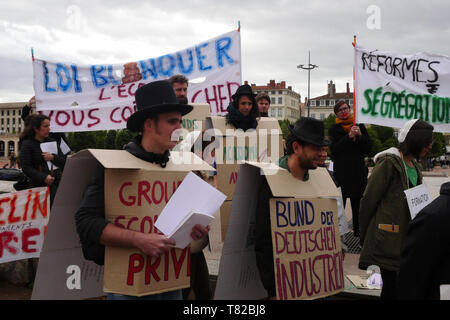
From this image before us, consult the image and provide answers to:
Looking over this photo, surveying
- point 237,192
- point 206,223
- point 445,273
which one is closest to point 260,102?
point 237,192

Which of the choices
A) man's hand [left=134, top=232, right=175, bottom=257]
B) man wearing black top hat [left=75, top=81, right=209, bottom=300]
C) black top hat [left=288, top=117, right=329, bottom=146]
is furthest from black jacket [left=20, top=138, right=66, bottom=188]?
black top hat [left=288, top=117, right=329, bottom=146]

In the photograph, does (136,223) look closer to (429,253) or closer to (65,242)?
(65,242)

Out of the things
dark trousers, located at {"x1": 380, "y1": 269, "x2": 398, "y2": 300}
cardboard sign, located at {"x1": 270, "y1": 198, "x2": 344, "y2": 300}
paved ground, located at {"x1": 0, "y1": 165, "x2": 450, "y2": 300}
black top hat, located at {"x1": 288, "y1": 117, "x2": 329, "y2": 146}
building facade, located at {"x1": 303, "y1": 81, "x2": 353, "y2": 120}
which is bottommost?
paved ground, located at {"x1": 0, "y1": 165, "x2": 450, "y2": 300}

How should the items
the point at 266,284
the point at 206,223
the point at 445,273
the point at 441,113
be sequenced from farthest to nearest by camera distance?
the point at 441,113
the point at 266,284
the point at 206,223
the point at 445,273

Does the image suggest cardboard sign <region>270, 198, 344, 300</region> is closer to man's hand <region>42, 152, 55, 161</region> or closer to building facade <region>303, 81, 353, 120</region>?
man's hand <region>42, 152, 55, 161</region>

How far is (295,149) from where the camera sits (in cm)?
270

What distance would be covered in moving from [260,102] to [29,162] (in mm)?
3001

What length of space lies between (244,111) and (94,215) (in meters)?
2.94

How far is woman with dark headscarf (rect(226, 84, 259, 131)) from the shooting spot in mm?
4812

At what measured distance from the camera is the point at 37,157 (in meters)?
4.93

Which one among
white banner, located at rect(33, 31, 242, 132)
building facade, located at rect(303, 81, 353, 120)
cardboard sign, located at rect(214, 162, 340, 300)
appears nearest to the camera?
cardboard sign, located at rect(214, 162, 340, 300)

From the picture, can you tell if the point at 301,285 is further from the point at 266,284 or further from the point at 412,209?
the point at 412,209

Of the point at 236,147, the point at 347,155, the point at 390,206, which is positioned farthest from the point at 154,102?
the point at 347,155

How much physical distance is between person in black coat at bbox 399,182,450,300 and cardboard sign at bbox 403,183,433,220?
149 centimetres
